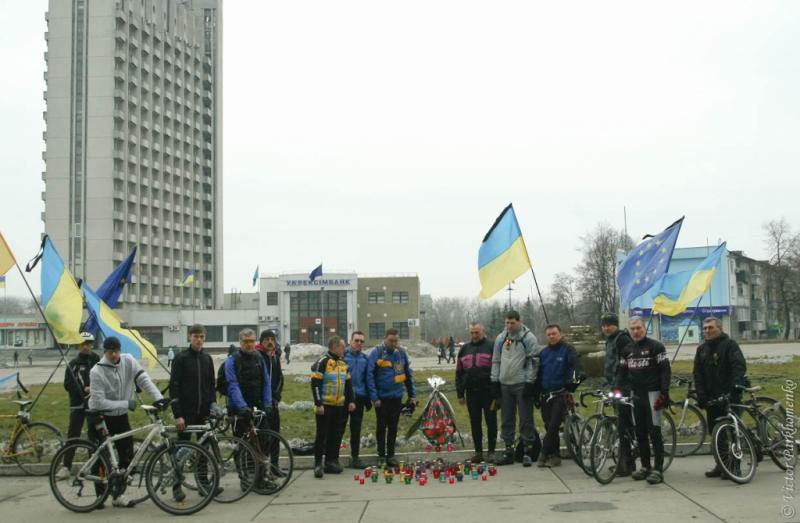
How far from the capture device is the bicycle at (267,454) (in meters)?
9.72

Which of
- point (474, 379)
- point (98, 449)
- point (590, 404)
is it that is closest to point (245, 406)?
point (98, 449)

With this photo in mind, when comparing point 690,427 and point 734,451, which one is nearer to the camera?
point 734,451

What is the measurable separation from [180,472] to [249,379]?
1.78 meters

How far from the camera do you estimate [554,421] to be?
36.0 feet

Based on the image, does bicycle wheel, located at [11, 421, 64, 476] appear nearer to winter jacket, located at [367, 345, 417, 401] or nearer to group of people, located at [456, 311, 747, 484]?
winter jacket, located at [367, 345, 417, 401]

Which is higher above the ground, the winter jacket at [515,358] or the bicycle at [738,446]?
the winter jacket at [515,358]

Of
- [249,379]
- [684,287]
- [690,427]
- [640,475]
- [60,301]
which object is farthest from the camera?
[684,287]

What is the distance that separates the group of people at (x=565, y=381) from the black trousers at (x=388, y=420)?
98cm

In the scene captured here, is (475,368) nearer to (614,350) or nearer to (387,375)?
(387,375)

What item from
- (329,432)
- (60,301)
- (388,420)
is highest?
(60,301)

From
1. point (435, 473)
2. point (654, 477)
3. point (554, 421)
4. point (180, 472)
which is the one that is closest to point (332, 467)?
point (435, 473)

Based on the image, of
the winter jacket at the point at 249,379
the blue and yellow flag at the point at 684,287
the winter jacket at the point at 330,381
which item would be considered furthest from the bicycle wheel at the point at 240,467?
the blue and yellow flag at the point at 684,287

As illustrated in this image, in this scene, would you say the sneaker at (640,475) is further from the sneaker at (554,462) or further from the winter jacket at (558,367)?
the winter jacket at (558,367)

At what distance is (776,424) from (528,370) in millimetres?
3251
